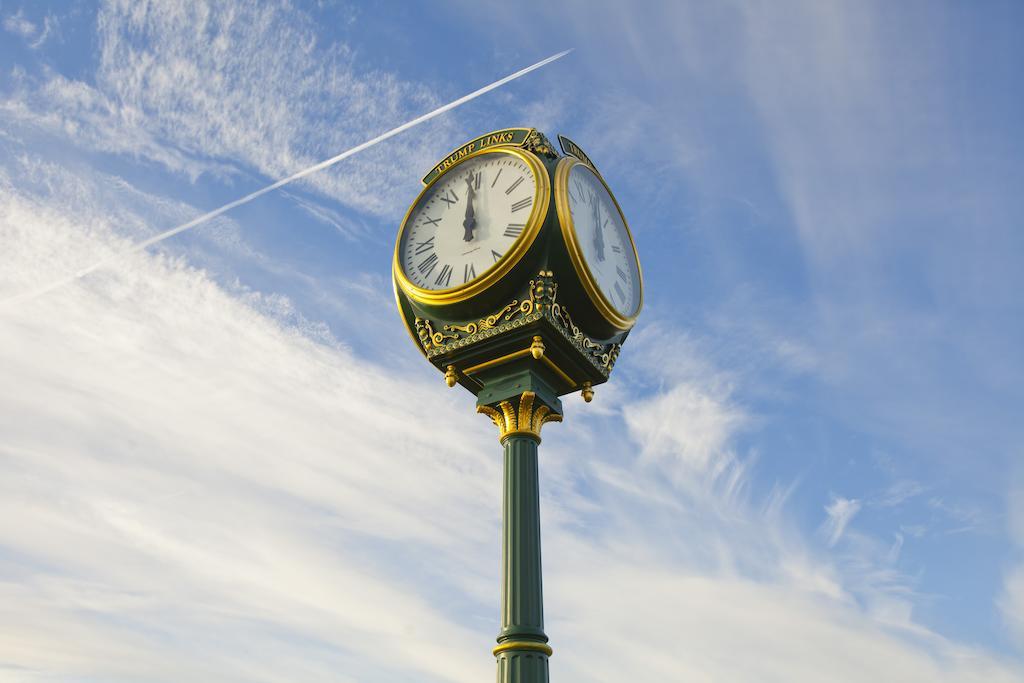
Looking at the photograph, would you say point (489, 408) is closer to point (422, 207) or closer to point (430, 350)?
point (430, 350)

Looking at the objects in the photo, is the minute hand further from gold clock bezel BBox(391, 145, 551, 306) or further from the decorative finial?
the decorative finial

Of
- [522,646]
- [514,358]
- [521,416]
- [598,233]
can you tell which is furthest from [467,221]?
[522,646]

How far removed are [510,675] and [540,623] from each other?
0.59m

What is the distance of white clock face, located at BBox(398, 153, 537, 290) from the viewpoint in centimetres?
1076

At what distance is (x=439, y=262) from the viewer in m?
11.2

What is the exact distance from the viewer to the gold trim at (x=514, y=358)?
10.5m

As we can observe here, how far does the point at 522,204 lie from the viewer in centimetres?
1080

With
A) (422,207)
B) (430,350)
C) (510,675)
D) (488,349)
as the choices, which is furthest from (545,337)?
(510,675)

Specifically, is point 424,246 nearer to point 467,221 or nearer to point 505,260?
point 467,221

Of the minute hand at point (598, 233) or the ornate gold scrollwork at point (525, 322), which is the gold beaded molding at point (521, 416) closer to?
the ornate gold scrollwork at point (525, 322)

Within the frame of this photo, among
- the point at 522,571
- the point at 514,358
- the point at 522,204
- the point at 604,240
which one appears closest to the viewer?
the point at 522,571

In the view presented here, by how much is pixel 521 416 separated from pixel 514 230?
6.37 ft

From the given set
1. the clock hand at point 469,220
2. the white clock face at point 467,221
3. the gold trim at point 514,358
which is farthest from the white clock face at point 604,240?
the clock hand at point 469,220

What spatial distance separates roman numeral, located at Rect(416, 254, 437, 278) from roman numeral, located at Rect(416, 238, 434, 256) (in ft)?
0.47
